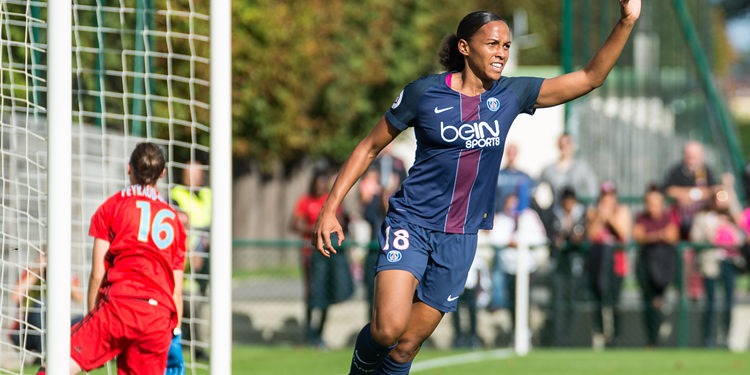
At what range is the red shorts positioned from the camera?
6.89 meters

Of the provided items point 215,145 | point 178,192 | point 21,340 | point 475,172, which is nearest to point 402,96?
point 475,172

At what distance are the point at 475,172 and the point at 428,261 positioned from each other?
546 millimetres

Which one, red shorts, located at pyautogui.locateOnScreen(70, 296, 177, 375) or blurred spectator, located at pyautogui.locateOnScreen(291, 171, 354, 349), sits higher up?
red shorts, located at pyautogui.locateOnScreen(70, 296, 177, 375)

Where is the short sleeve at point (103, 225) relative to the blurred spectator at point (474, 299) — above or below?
above

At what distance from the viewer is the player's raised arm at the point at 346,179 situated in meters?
6.66

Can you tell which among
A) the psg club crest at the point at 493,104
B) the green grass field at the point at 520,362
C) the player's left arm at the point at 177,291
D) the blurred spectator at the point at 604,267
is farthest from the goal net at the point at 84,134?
the blurred spectator at the point at 604,267

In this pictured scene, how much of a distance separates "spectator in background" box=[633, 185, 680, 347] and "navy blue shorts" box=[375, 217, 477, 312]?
773 centimetres

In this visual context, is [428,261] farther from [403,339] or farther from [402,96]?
[402,96]

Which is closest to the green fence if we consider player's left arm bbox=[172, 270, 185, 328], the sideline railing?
the sideline railing

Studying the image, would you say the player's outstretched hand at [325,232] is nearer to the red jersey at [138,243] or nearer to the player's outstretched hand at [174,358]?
the red jersey at [138,243]

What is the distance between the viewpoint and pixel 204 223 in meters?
12.2

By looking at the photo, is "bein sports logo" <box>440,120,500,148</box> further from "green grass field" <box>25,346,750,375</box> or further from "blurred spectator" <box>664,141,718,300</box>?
"blurred spectator" <box>664,141,718,300</box>

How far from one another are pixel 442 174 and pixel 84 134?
5188 mm

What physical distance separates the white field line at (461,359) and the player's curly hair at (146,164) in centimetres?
519
